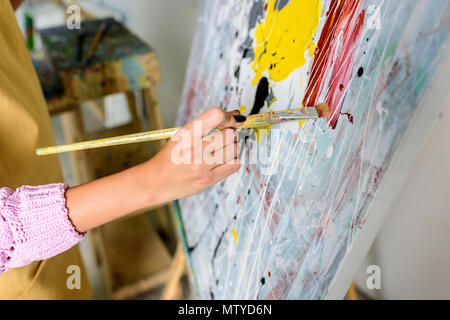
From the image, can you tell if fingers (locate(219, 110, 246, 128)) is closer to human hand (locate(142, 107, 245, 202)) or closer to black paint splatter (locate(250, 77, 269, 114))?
human hand (locate(142, 107, 245, 202))

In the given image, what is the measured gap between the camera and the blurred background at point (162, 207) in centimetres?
91

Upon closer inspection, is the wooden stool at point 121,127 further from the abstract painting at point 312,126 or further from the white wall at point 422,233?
the white wall at point 422,233

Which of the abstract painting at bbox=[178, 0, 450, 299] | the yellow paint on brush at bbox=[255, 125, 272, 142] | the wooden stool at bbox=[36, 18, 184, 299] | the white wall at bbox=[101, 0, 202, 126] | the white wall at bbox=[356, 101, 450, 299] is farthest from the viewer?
the white wall at bbox=[101, 0, 202, 126]

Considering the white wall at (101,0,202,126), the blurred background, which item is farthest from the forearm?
the white wall at (101,0,202,126)

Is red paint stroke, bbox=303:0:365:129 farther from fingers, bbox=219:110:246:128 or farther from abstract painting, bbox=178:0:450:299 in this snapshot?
fingers, bbox=219:110:246:128

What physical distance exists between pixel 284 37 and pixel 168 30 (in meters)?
1.45

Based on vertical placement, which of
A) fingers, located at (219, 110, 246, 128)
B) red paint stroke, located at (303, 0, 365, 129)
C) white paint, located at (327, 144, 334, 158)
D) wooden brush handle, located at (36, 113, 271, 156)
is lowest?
white paint, located at (327, 144, 334, 158)

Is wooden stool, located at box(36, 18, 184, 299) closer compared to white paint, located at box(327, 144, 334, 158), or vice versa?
white paint, located at box(327, 144, 334, 158)

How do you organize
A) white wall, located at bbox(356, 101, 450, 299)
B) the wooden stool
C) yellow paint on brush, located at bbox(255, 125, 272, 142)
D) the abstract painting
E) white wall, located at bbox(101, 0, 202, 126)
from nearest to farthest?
1. the abstract painting
2. yellow paint on brush, located at bbox(255, 125, 272, 142)
3. white wall, located at bbox(356, 101, 450, 299)
4. the wooden stool
5. white wall, located at bbox(101, 0, 202, 126)

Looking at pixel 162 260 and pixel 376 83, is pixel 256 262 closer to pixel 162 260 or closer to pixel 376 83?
pixel 376 83

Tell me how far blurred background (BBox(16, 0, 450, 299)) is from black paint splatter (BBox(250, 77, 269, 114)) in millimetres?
404

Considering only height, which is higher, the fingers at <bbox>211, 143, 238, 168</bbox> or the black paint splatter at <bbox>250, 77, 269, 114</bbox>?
the black paint splatter at <bbox>250, 77, 269, 114</bbox>

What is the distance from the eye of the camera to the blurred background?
91 centimetres
